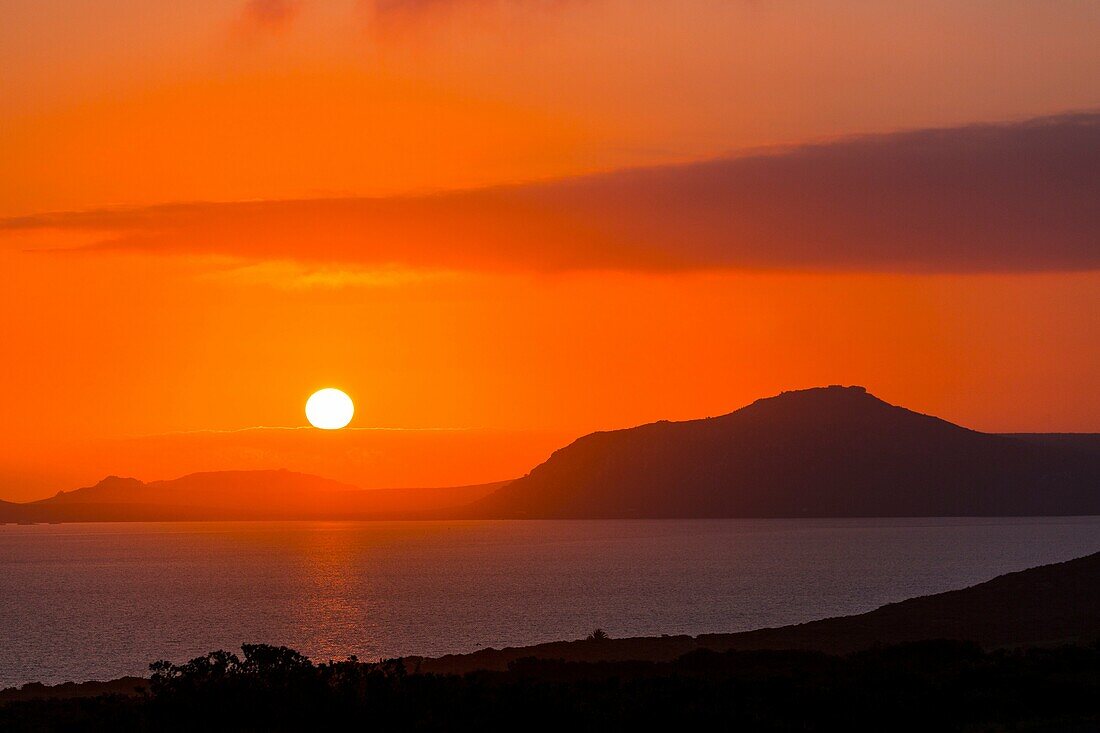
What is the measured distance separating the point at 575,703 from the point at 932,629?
39.2 meters

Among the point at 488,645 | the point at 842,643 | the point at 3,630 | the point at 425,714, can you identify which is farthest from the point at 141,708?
the point at 3,630

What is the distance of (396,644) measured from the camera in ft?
272

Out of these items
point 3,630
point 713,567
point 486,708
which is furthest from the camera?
point 713,567

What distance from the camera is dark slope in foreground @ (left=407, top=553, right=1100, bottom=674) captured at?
55.2 meters

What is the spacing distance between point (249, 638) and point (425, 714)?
6571 centimetres

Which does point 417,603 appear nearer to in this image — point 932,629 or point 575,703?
point 932,629

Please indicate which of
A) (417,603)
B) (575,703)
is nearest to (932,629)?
(575,703)

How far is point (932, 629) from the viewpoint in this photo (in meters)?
63.8

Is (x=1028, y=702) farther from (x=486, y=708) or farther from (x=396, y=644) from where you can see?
(x=396, y=644)

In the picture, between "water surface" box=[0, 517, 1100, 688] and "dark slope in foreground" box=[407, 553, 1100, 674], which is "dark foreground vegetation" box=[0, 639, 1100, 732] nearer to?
"dark slope in foreground" box=[407, 553, 1100, 674]

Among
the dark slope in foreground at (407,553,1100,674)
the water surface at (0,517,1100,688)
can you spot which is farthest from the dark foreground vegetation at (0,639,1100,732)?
the water surface at (0,517,1100,688)

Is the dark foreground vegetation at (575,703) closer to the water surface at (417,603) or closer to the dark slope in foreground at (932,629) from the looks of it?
the dark slope in foreground at (932,629)

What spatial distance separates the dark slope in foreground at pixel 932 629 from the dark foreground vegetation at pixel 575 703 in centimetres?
1737

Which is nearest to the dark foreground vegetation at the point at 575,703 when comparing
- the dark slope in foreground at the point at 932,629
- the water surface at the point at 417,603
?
the dark slope in foreground at the point at 932,629
